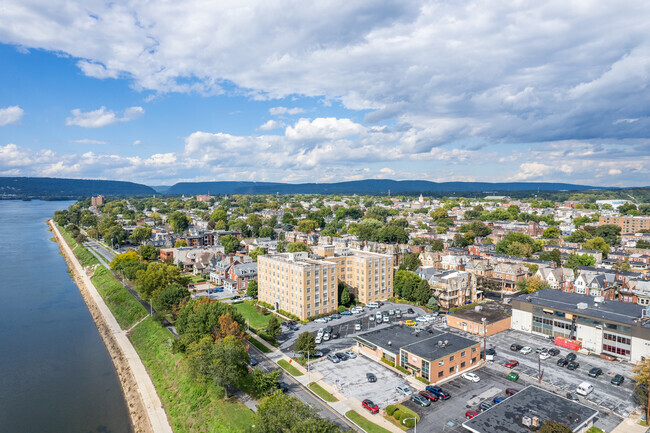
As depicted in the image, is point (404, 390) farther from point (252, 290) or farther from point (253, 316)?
point (252, 290)

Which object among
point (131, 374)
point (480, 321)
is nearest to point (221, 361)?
point (131, 374)

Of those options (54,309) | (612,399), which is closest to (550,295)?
(612,399)

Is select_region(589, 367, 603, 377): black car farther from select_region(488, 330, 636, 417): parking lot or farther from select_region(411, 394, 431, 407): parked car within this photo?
select_region(411, 394, 431, 407): parked car

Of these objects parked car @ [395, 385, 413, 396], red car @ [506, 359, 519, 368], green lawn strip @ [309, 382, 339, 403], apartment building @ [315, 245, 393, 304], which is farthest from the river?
red car @ [506, 359, 519, 368]

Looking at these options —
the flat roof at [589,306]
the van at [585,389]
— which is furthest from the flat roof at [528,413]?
the flat roof at [589,306]

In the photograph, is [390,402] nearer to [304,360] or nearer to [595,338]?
[304,360]

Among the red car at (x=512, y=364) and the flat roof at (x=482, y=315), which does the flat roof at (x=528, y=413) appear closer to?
the red car at (x=512, y=364)
